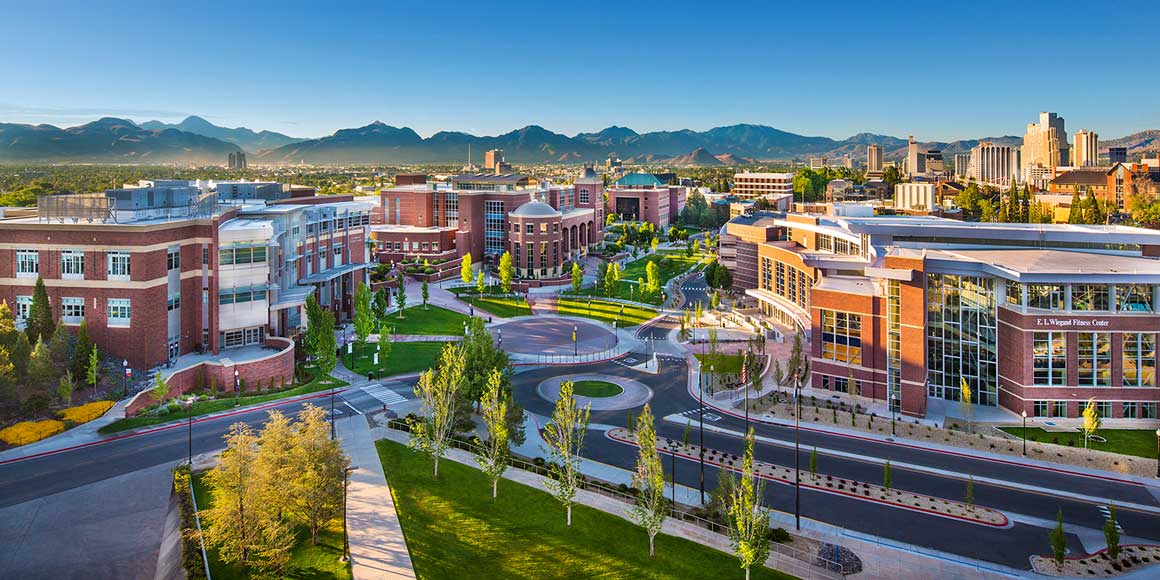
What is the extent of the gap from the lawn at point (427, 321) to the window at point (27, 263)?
32359mm

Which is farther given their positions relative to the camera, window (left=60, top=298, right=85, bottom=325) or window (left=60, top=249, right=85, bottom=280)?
window (left=60, top=298, right=85, bottom=325)

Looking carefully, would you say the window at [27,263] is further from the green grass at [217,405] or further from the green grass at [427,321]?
the green grass at [427,321]

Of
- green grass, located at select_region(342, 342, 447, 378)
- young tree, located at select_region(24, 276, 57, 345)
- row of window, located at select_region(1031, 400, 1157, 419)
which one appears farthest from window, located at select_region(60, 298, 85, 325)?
row of window, located at select_region(1031, 400, 1157, 419)

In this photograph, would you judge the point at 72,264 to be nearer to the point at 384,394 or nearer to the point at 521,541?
the point at 384,394

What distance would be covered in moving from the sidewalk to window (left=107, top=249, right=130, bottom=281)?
23.8 m

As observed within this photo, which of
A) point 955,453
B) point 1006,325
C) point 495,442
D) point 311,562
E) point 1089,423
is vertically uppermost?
point 1006,325

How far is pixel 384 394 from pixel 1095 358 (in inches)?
1980

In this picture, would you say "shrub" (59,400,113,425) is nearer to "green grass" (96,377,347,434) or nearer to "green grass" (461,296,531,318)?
"green grass" (96,377,347,434)

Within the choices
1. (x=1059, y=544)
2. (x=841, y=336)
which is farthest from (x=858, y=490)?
(x=841, y=336)

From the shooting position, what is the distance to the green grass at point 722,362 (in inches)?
2458

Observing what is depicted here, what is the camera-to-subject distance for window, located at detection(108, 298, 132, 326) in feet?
175

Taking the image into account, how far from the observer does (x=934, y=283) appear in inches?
2100

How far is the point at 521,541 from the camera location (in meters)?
33.7

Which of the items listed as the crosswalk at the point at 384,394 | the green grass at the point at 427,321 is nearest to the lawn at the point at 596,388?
the crosswalk at the point at 384,394
